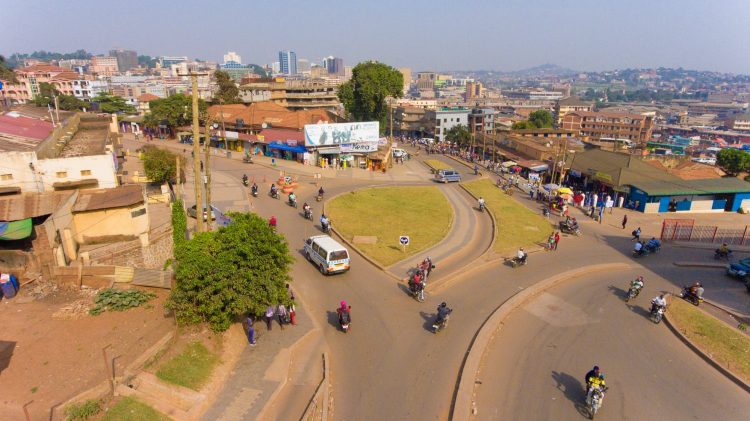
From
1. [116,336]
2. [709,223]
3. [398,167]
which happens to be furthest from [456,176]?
[116,336]

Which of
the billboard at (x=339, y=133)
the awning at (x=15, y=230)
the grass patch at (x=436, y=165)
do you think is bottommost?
the grass patch at (x=436, y=165)

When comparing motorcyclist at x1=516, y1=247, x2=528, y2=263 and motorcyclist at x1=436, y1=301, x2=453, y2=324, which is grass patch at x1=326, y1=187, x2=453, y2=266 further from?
motorcyclist at x1=436, y1=301, x2=453, y2=324

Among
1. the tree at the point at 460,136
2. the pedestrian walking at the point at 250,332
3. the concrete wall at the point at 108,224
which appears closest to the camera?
the pedestrian walking at the point at 250,332

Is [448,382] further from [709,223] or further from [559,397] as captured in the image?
[709,223]

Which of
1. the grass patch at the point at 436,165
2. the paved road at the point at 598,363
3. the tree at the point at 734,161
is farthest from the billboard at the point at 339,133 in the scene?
the tree at the point at 734,161

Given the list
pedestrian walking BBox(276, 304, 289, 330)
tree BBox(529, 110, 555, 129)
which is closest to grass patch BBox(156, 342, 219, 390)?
pedestrian walking BBox(276, 304, 289, 330)

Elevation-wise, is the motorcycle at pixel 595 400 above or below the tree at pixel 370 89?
below

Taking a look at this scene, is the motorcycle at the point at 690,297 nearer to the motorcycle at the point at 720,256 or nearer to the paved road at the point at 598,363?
the paved road at the point at 598,363
